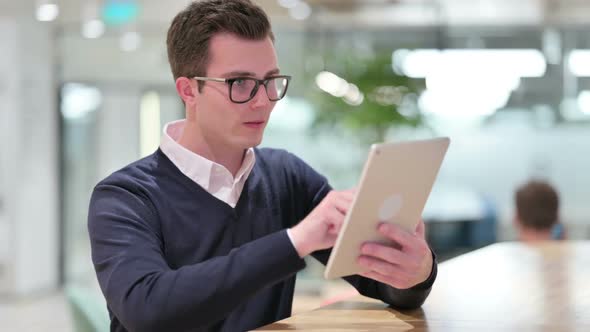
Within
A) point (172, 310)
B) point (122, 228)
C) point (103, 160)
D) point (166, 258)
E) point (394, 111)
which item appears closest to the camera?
point (172, 310)

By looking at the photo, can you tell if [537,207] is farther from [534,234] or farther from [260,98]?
[260,98]

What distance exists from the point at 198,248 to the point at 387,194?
548mm

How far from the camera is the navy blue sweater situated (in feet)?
4.96

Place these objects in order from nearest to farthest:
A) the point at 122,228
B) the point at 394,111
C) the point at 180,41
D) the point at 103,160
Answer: the point at 122,228
the point at 180,41
the point at 394,111
the point at 103,160

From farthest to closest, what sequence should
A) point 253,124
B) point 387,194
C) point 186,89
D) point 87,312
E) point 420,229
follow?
point 87,312, point 186,89, point 253,124, point 420,229, point 387,194

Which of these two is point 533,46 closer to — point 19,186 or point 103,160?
point 103,160

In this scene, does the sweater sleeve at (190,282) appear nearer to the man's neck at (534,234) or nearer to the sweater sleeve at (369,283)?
the sweater sleeve at (369,283)

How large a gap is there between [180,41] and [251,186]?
13.7 inches

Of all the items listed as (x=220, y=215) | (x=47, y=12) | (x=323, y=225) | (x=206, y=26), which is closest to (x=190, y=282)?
(x=323, y=225)

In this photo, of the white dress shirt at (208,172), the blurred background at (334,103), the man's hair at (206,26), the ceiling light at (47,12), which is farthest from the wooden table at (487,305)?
the ceiling light at (47,12)

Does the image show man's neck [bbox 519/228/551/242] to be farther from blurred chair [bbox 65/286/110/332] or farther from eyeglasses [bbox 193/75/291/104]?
eyeglasses [bbox 193/75/291/104]

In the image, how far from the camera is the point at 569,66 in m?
9.71

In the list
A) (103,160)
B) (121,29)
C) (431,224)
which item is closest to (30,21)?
(121,29)

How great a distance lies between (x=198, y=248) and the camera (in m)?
1.83
